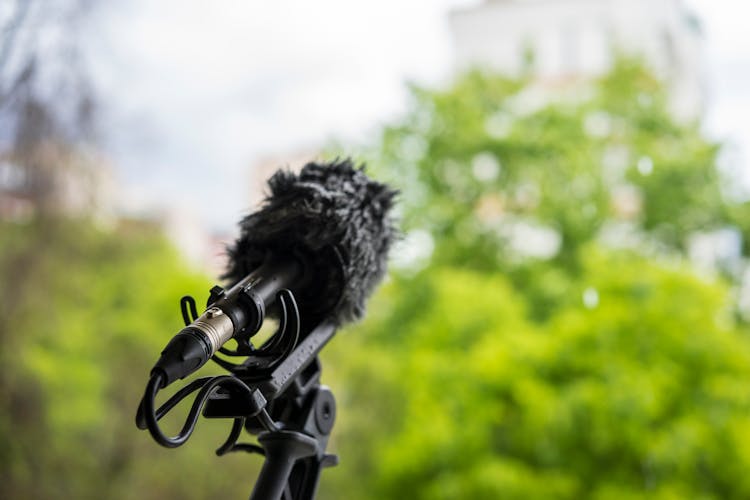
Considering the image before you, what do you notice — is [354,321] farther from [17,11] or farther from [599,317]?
[599,317]

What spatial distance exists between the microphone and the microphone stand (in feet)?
0.10

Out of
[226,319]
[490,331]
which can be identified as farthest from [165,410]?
[490,331]

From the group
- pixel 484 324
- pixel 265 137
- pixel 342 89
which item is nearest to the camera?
pixel 484 324

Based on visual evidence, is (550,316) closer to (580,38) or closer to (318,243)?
(580,38)

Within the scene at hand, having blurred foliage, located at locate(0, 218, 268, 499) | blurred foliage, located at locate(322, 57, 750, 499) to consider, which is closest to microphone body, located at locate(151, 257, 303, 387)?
blurred foliage, located at locate(322, 57, 750, 499)

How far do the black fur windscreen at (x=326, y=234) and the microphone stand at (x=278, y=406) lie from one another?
4cm

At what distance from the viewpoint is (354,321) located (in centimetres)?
95

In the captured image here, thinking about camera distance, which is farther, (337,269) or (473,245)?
(473,245)

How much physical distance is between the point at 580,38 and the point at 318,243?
336 inches

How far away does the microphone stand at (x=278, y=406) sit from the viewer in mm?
717

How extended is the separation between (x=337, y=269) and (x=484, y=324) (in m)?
4.74

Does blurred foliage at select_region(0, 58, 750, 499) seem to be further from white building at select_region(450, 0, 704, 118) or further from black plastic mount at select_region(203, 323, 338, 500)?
black plastic mount at select_region(203, 323, 338, 500)

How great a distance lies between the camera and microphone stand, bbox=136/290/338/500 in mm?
717

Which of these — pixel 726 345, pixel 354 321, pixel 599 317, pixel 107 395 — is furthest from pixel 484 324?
pixel 354 321
